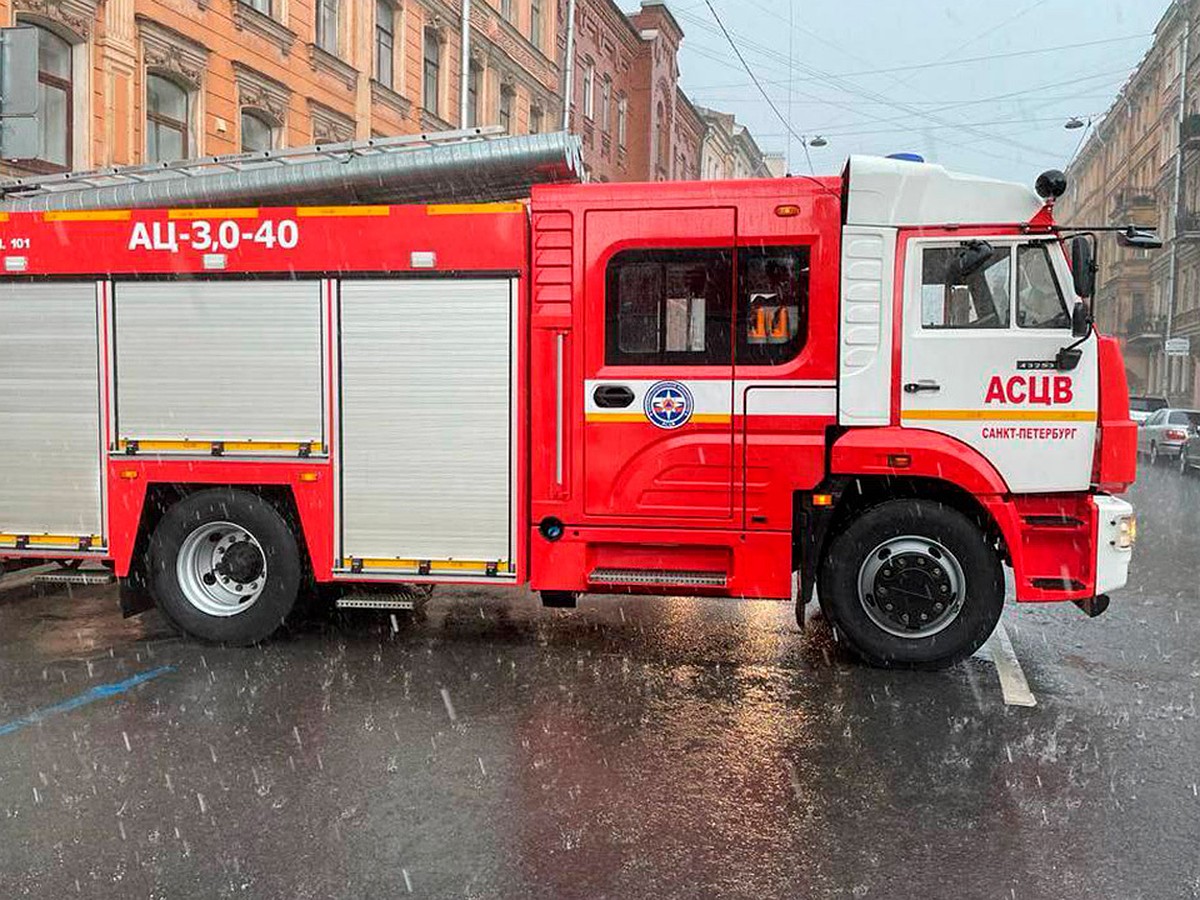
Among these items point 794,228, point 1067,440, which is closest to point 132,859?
point 794,228

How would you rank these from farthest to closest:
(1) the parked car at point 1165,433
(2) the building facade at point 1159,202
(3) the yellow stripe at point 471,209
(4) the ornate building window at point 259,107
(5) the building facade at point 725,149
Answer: (5) the building facade at point 725,149 → (2) the building facade at point 1159,202 → (1) the parked car at point 1165,433 → (4) the ornate building window at point 259,107 → (3) the yellow stripe at point 471,209

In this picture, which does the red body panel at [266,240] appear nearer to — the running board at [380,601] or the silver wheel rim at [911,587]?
the running board at [380,601]

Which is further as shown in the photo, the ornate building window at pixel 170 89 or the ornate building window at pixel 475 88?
the ornate building window at pixel 475 88

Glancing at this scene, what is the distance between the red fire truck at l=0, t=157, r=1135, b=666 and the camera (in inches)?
243

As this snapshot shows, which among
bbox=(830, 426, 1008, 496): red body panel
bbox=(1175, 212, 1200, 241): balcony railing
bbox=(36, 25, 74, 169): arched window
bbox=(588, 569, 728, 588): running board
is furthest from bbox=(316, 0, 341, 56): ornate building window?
bbox=(1175, 212, 1200, 241): balcony railing

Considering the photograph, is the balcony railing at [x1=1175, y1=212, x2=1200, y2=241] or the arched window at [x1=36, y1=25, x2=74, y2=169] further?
the balcony railing at [x1=1175, y1=212, x2=1200, y2=241]

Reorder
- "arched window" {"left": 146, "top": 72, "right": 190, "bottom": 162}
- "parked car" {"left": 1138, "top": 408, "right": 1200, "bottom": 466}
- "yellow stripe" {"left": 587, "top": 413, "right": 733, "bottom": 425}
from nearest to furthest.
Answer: "yellow stripe" {"left": 587, "top": 413, "right": 733, "bottom": 425}, "arched window" {"left": 146, "top": 72, "right": 190, "bottom": 162}, "parked car" {"left": 1138, "top": 408, "right": 1200, "bottom": 466}

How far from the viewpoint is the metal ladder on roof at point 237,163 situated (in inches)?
297

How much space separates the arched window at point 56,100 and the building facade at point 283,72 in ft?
0.06

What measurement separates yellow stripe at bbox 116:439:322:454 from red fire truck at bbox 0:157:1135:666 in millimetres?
19

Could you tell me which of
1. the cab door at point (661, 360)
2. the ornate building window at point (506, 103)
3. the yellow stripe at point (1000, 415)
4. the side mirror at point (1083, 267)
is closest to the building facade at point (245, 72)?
the ornate building window at point (506, 103)

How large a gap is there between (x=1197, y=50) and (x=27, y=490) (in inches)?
2012

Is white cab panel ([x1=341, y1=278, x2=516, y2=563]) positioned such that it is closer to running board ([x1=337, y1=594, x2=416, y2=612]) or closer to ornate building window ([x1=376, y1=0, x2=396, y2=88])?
running board ([x1=337, y1=594, x2=416, y2=612])

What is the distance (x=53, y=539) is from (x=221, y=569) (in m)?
1.14
